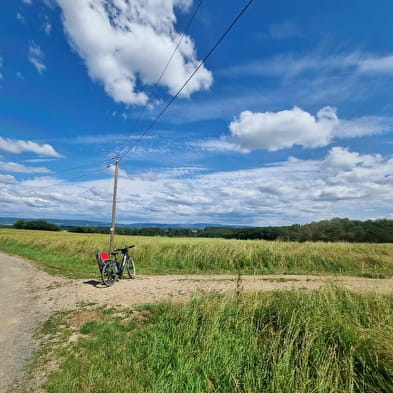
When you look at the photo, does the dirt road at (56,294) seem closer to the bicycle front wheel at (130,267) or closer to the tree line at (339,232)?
the bicycle front wheel at (130,267)

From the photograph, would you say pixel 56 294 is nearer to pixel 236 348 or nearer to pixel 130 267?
pixel 130 267

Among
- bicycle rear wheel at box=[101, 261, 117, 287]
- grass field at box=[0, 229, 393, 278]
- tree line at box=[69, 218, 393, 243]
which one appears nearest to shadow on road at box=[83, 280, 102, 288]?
bicycle rear wheel at box=[101, 261, 117, 287]

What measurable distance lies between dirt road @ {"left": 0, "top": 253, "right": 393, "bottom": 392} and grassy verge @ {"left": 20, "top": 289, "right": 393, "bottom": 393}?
53cm

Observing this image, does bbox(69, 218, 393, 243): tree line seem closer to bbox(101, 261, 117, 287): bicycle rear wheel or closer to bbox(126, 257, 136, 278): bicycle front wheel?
bbox(126, 257, 136, 278): bicycle front wheel

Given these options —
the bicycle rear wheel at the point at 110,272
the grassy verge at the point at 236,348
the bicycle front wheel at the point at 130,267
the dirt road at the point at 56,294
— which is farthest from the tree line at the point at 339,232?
the grassy verge at the point at 236,348

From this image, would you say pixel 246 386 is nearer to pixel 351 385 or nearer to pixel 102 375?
pixel 351 385

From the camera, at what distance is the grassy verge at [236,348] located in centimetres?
392

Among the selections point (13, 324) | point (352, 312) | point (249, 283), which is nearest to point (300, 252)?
point (249, 283)

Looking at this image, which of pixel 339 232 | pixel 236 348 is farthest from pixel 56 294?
pixel 339 232

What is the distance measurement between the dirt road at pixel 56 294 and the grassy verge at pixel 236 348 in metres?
0.53

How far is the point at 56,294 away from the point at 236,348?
7.26 metres

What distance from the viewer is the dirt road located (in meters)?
5.32

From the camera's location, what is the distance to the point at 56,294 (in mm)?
9461

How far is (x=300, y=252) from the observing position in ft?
55.0
